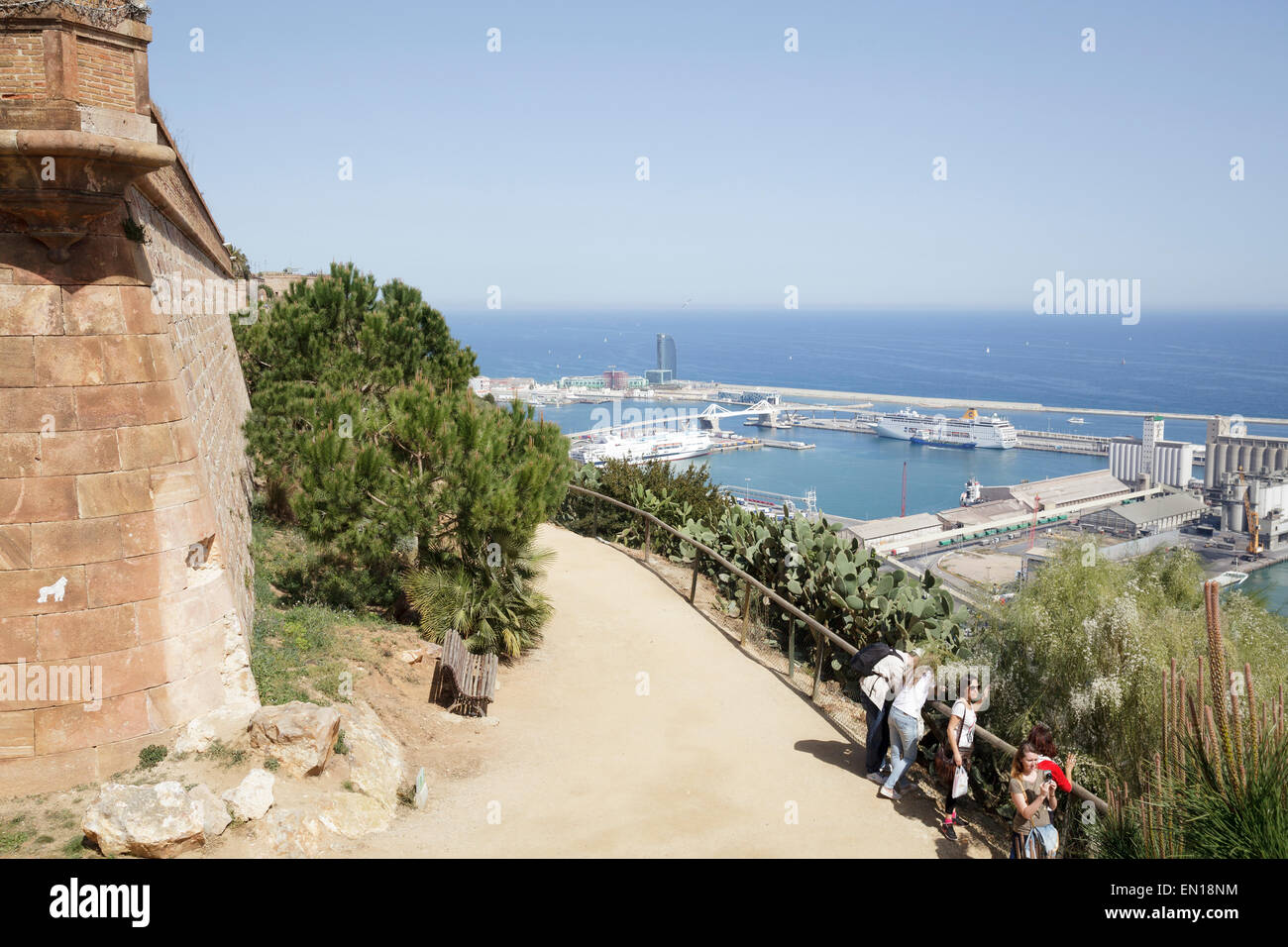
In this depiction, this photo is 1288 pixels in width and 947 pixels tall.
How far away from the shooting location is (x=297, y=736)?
6312 mm

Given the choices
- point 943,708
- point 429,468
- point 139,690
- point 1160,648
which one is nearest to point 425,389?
point 429,468

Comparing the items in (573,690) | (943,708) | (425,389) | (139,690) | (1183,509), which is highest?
(425,389)

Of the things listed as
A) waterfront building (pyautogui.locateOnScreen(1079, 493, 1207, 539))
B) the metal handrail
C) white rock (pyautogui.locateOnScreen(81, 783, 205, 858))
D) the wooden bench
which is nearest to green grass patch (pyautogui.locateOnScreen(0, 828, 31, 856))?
white rock (pyautogui.locateOnScreen(81, 783, 205, 858))

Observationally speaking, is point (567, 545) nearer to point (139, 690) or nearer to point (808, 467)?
point (139, 690)

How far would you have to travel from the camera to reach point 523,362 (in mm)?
184250

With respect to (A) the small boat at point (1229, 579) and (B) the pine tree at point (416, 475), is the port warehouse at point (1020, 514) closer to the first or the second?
(A) the small boat at point (1229, 579)

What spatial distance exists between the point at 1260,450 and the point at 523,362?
439 ft

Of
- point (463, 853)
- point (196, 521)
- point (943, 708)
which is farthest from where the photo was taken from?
point (943, 708)

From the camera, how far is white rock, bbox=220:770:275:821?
18.6 feet

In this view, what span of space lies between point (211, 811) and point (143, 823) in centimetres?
40

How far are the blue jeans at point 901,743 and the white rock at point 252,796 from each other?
15.2 feet

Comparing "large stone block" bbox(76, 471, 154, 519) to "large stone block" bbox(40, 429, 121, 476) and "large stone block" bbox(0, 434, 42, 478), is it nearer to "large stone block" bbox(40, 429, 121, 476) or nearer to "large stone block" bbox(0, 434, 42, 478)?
"large stone block" bbox(40, 429, 121, 476)

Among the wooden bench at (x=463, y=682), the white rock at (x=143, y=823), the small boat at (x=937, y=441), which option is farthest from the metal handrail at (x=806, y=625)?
the small boat at (x=937, y=441)

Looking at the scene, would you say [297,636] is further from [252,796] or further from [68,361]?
[68,361]
